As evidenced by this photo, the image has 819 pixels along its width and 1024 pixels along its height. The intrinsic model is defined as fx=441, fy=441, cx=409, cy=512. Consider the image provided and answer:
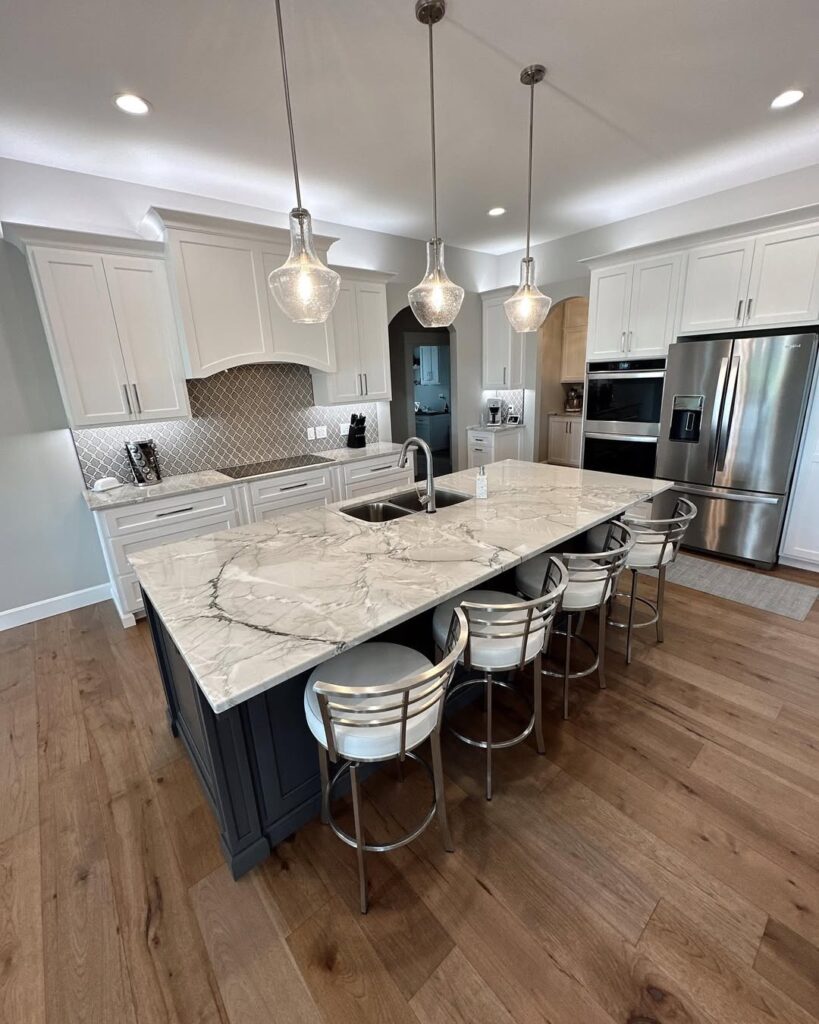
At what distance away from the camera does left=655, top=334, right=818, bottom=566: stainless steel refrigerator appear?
3.10 metres

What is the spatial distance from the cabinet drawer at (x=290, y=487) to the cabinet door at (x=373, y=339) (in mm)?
1003

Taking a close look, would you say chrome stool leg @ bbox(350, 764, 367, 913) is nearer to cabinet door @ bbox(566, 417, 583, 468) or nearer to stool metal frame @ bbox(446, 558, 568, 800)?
stool metal frame @ bbox(446, 558, 568, 800)

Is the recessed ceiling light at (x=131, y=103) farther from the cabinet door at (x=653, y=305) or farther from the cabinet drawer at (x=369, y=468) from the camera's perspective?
the cabinet door at (x=653, y=305)

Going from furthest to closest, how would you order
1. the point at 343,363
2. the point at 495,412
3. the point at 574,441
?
the point at 574,441, the point at 495,412, the point at 343,363

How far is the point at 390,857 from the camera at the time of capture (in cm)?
148

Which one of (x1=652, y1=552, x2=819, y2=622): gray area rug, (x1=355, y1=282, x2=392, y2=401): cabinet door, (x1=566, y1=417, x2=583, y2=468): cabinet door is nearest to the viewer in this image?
(x1=652, y1=552, x2=819, y2=622): gray area rug

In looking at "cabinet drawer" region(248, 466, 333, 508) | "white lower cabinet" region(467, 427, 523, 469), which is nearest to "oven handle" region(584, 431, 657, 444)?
"white lower cabinet" region(467, 427, 523, 469)

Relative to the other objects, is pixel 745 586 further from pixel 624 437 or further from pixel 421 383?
pixel 421 383

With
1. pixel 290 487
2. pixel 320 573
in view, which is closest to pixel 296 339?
pixel 290 487

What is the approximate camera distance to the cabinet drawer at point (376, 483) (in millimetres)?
3945

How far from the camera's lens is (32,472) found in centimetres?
297

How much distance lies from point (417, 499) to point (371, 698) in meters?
1.54

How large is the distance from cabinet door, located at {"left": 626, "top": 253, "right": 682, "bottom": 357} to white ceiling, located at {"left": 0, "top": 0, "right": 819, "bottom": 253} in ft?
2.16

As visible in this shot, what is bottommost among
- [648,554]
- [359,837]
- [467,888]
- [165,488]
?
[467,888]
